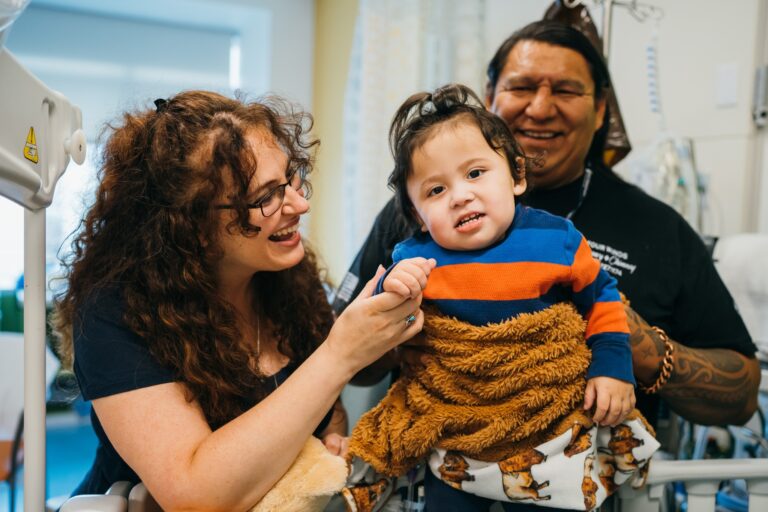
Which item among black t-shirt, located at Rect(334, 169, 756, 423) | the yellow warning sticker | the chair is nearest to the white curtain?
black t-shirt, located at Rect(334, 169, 756, 423)

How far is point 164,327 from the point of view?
1045 millimetres

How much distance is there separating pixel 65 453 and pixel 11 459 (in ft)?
5.06

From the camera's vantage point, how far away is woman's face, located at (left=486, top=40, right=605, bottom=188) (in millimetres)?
1465

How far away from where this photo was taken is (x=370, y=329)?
98cm

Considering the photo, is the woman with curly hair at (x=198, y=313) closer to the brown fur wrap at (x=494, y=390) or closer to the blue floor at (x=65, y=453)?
the brown fur wrap at (x=494, y=390)

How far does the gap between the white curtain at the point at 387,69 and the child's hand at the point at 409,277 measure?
199cm

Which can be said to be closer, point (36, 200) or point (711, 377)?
point (36, 200)

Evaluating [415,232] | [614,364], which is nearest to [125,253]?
[415,232]

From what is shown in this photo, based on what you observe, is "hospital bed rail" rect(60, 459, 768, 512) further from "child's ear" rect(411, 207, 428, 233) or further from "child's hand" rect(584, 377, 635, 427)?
"child's ear" rect(411, 207, 428, 233)

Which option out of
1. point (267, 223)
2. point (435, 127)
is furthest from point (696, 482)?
point (267, 223)

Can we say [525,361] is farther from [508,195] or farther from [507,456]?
[508,195]

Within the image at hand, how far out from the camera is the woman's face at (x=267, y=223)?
3.52 ft

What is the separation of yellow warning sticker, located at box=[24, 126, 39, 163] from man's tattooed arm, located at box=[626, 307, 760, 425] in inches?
41.2

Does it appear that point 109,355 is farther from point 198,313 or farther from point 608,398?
point 608,398
